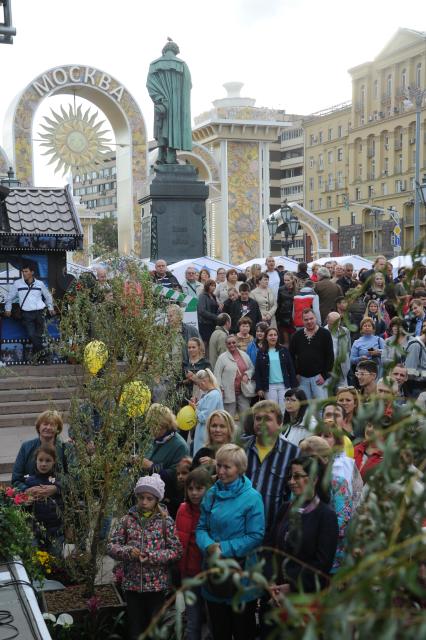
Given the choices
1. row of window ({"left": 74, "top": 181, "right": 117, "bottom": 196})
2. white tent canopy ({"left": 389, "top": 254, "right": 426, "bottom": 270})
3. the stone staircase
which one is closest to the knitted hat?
white tent canopy ({"left": 389, "top": 254, "right": 426, "bottom": 270})

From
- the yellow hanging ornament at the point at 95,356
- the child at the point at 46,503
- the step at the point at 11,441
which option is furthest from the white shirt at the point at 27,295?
the yellow hanging ornament at the point at 95,356

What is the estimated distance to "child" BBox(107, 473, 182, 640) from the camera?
508 centimetres

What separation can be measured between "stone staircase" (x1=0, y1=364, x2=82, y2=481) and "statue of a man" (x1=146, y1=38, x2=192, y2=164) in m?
12.5

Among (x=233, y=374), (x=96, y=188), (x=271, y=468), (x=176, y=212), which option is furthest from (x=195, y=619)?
(x=96, y=188)

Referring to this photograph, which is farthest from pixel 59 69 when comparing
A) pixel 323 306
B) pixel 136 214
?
pixel 323 306

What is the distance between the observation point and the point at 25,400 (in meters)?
11.0

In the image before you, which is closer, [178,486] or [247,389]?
[178,486]

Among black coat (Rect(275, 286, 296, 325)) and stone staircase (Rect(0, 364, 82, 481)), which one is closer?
stone staircase (Rect(0, 364, 82, 481))

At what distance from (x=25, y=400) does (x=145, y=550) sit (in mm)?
6346

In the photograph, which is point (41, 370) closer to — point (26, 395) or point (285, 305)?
point (26, 395)

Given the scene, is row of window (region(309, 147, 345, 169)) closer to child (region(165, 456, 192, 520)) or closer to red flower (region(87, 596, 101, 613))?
child (region(165, 456, 192, 520))

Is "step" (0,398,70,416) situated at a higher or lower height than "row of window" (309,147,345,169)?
lower

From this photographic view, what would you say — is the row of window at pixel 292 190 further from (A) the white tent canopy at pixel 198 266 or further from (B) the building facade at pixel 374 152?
(A) the white tent canopy at pixel 198 266

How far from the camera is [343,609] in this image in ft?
5.08
